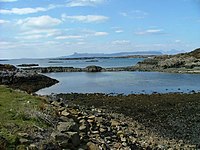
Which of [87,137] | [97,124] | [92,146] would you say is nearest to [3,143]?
[92,146]

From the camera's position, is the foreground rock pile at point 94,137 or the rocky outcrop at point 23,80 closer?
the foreground rock pile at point 94,137

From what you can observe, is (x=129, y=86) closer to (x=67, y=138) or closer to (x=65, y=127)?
(x=65, y=127)

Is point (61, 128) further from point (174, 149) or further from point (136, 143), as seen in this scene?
point (174, 149)

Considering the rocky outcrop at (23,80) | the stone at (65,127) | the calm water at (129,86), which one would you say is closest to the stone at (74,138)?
the stone at (65,127)

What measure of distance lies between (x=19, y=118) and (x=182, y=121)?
51.4 ft

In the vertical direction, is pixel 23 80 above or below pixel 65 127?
below

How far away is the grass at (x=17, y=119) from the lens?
12.4m

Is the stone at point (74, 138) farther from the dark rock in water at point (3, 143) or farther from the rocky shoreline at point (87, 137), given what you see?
the dark rock in water at point (3, 143)

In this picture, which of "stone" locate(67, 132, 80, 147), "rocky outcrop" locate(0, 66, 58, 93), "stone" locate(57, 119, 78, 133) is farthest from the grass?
"rocky outcrop" locate(0, 66, 58, 93)

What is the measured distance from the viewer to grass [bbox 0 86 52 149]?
1243cm

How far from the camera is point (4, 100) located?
19078 millimetres

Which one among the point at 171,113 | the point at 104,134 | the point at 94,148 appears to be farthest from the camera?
the point at 171,113

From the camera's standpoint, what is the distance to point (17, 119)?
14734mm

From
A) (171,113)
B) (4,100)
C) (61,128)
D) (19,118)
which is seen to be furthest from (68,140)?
(171,113)
